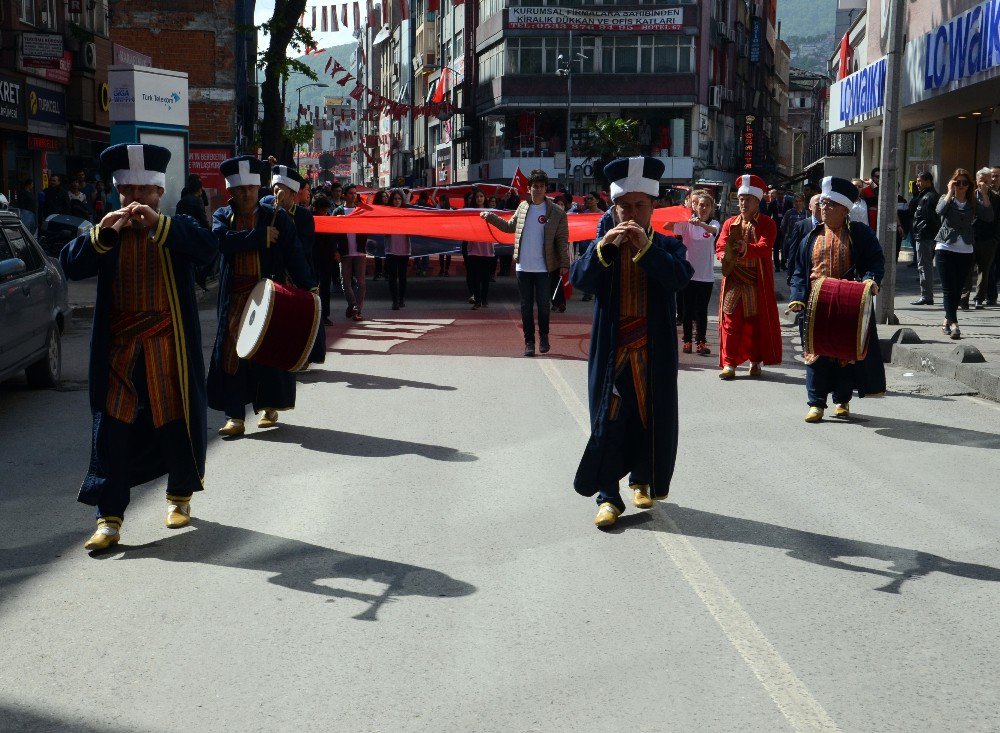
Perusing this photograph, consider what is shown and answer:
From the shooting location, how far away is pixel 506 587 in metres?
5.39

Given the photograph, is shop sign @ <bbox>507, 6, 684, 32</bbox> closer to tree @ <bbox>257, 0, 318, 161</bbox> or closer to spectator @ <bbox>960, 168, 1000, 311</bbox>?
tree @ <bbox>257, 0, 318, 161</bbox>

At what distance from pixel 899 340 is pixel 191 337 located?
31.1ft

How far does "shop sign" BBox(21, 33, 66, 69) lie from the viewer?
26812 millimetres

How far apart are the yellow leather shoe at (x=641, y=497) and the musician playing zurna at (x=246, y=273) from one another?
3051mm

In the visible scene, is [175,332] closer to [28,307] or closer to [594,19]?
[28,307]

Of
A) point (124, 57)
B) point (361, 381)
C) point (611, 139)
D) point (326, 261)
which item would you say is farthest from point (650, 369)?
point (611, 139)

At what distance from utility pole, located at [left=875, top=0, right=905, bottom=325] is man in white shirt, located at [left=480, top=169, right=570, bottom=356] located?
4316 millimetres

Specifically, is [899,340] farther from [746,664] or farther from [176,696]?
[176,696]


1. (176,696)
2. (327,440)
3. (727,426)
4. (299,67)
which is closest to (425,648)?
(176,696)

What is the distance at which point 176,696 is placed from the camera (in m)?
4.15

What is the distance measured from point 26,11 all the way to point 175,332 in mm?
24885

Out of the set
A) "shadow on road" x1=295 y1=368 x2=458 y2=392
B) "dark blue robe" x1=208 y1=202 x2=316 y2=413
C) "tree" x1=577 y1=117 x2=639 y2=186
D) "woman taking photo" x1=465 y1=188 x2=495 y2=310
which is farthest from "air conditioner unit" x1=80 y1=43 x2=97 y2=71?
"tree" x1=577 y1=117 x2=639 y2=186

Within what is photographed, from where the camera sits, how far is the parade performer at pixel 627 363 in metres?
6.43

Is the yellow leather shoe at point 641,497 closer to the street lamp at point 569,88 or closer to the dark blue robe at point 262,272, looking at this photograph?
the dark blue robe at point 262,272
